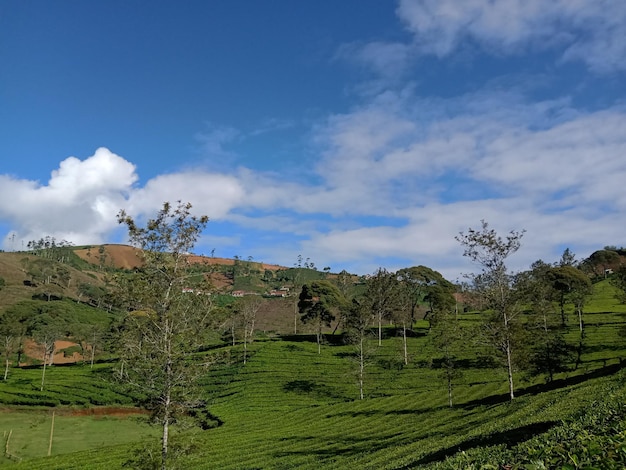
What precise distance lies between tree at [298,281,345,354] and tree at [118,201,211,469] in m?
72.1

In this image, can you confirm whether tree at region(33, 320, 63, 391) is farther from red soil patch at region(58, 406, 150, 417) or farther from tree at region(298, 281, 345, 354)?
tree at region(298, 281, 345, 354)

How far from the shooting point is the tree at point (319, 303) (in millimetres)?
99875

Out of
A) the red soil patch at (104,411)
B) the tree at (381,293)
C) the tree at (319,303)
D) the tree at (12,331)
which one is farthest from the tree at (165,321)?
the tree at (12,331)

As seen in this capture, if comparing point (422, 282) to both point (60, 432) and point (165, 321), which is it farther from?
point (165, 321)

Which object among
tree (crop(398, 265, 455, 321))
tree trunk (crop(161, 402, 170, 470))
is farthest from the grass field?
tree (crop(398, 265, 455, 321))

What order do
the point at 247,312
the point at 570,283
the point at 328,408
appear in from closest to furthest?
the point at 328,408 < the point at 570,283 < the point at 247,312

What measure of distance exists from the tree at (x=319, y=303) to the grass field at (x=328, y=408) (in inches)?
258

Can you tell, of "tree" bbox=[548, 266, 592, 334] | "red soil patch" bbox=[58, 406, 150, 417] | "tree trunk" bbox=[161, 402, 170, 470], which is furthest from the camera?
"tree" bbox=[548, 266, 592, 334]

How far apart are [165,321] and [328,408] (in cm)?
3815

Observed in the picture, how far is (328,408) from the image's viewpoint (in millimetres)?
57344

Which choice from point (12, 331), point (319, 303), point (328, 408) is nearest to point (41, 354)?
point (12, 331)

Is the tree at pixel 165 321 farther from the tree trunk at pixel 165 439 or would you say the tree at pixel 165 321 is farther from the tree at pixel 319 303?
the tree at pixel 319 303

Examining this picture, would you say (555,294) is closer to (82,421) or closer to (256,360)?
(256,360)

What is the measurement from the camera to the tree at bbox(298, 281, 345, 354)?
99.9 metres
